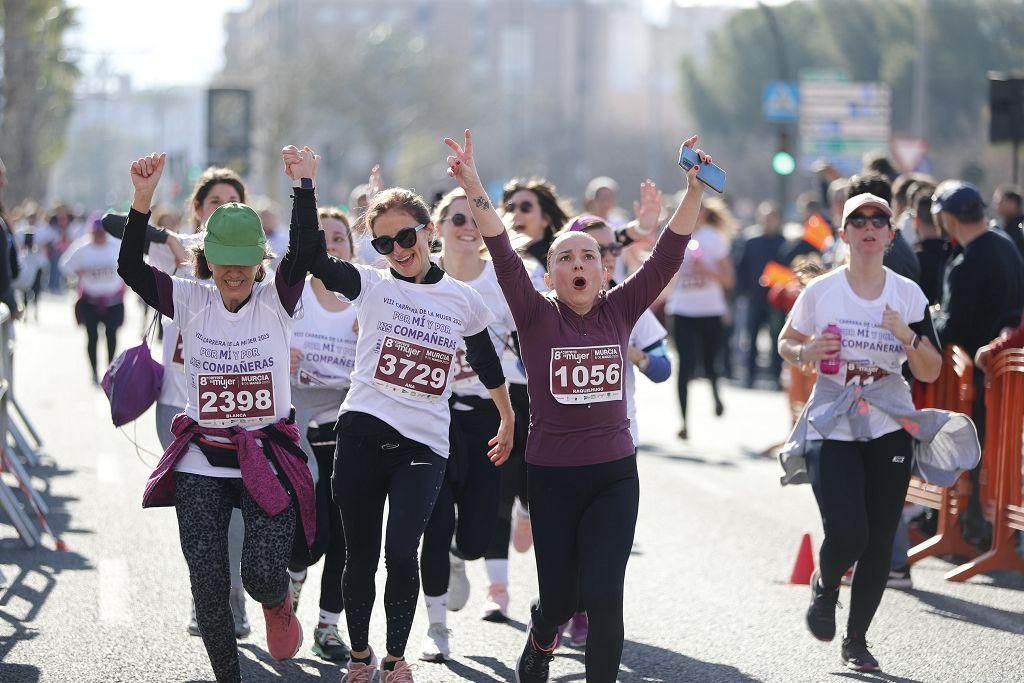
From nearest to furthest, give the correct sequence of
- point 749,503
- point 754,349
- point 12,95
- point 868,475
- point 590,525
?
point 590,525, point 868,475, point 749,503, point 754,349, point 12,95

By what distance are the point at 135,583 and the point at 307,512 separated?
9.00ft

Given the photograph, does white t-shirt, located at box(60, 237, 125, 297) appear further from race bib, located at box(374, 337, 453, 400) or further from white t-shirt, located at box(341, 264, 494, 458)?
race bib, located at box(374, 337, 453, 400)

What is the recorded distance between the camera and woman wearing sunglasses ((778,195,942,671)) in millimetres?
6559

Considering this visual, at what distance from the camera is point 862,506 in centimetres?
652

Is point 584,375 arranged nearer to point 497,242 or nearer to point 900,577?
point 497,242

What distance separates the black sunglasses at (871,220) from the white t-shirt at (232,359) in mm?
2414

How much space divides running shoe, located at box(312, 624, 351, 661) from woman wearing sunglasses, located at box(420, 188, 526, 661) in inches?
13.2

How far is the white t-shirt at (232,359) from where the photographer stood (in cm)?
577

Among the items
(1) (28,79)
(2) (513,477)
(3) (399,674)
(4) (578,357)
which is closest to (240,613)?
(2) (513,477)

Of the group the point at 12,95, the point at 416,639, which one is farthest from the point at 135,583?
the point at 12,95

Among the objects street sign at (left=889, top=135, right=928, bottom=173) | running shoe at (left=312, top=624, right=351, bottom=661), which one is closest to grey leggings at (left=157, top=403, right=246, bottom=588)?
running shoe at (left=312, top=624, right=351, bottom=661)

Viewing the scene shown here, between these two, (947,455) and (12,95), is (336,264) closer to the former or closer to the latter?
(947,455)

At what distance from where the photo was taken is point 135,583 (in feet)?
27.0

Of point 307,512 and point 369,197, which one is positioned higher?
point 369,197
